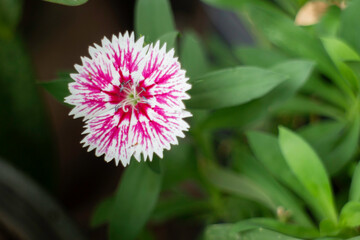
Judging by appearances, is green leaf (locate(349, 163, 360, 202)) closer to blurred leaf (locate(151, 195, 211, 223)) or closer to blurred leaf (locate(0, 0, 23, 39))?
blurred leaf (locate(151, 195, 211, 223))

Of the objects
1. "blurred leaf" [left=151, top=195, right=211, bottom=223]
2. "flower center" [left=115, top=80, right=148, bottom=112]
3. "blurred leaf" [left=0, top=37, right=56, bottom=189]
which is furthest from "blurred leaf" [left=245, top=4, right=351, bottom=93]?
"blurred leaf" [left=0, top=37, right=56, bottom=189]

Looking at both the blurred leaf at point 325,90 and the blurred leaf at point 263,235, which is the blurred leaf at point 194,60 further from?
the blurred leaf at point 263,235

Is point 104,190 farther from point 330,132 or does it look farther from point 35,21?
point 330,132

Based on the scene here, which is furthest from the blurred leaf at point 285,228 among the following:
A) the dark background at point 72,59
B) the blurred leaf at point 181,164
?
the dark background at point 72,59

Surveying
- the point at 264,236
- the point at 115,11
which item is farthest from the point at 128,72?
the point at 115,11

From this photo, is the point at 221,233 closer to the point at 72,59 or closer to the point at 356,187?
the point at 356,187
